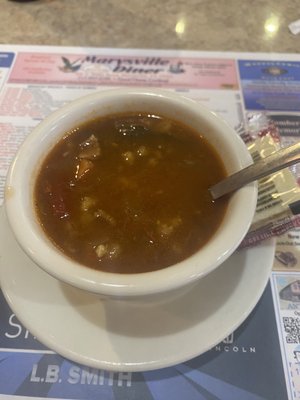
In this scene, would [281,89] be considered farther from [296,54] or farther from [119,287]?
[119,287]

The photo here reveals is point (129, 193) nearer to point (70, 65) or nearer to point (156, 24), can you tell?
point (70, 65)

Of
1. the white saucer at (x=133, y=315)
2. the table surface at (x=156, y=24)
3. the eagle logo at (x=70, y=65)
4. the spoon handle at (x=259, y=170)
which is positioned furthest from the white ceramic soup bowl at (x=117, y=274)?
the table surface at (x=156, y=24)

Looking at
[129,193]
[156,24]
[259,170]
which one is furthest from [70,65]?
[259,170]

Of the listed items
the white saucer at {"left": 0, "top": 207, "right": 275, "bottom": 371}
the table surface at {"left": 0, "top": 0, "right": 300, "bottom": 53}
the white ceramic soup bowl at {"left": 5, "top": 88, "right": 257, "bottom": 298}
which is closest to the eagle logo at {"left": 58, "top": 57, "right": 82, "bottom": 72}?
the table surface at {"left": 0, "top": 0, "right": 300, "bottom": 53}

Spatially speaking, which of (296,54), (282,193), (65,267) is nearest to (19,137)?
(65,267)

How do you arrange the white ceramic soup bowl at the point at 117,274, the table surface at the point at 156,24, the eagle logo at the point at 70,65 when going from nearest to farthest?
the white ceramic soup bowl at the point at 117,274 → the eagle logo at the point at 70,65 → the table surface at the point at 156,24

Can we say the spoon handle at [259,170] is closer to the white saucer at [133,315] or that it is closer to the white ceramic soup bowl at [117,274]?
the white ceramic soup bowl at [117,274]

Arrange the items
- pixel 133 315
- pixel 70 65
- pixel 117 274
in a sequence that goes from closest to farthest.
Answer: pixel 117 274
pixel 133 315
pixel 70 65
